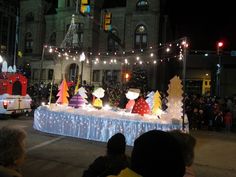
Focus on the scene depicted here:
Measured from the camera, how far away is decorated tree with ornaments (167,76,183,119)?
11867 mm

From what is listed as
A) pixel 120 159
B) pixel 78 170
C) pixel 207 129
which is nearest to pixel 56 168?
pixel 78 170

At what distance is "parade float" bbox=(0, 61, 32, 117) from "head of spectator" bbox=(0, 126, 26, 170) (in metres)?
14.5

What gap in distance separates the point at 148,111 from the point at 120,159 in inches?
311

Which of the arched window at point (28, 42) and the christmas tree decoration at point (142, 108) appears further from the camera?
the arched window at point (28, 42)

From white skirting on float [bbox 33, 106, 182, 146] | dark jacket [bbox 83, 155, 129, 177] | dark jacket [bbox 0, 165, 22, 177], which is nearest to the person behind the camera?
dark jacket [bbox 0, 165, 22, 177]

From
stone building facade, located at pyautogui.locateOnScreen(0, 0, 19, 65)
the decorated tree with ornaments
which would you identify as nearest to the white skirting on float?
the decorated tree with ornaments

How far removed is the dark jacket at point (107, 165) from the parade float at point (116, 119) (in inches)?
266

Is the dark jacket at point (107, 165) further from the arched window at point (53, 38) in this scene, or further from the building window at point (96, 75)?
the arched window at point (53, 38)

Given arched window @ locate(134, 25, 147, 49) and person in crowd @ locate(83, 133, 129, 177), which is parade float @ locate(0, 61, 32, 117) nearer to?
person in crowd @ locate(83, 133, 129, 177)

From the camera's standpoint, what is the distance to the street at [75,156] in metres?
8.31

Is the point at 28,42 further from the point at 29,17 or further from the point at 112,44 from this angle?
the point at 112,44

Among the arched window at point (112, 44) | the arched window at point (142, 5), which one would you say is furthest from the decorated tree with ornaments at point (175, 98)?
the arched window at point (112, 44)

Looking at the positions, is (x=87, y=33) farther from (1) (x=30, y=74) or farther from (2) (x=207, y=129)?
(2) (x=207, y=129)

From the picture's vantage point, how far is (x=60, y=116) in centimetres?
1316
